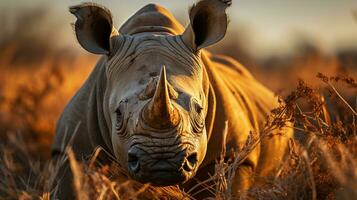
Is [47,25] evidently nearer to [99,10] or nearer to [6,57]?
[6,57]

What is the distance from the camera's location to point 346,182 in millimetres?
4195

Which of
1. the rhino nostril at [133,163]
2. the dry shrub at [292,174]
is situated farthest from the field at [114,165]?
the rhino nostril at [133,163]

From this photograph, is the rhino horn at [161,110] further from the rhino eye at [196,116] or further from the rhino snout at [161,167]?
the rhino eye at [196,116]

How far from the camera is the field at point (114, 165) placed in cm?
501

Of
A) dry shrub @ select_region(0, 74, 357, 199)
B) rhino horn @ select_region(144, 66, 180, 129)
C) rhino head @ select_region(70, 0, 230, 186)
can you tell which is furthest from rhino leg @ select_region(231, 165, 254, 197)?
rhino horn @ select_region(144, 66, 180, 129)

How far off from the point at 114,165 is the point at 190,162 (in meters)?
0.75

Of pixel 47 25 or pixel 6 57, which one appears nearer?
pixel 6 57

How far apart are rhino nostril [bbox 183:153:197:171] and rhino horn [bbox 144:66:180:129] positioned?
0.73 ft

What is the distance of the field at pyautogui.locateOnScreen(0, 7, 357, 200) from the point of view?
501 cm

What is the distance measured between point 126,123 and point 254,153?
63.7 inches

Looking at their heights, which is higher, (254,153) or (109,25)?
(109,25)

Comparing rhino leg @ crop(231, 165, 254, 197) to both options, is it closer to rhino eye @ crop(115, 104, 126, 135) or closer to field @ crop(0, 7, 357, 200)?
field @ crop(0, 7, 357, 200)

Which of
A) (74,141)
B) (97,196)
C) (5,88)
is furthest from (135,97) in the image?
(5,88)

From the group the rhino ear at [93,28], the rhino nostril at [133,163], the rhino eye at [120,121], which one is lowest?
the rhino nostril at [133,163]
